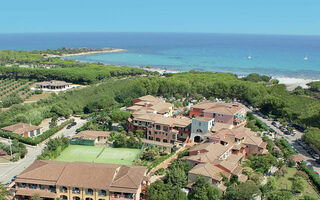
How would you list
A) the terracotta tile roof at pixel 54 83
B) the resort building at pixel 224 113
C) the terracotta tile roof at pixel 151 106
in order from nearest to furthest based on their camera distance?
the resort building at pixel 224 113 → the terracotta tile roof at pixel 151 106 → the terracotta tile roof at pixel 54 83

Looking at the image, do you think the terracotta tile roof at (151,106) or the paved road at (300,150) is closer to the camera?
the paved road at (300,150)

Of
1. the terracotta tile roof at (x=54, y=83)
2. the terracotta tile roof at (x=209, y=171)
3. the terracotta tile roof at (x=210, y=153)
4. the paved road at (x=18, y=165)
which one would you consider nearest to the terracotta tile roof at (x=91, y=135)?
the paved road at (x=18, y=165)

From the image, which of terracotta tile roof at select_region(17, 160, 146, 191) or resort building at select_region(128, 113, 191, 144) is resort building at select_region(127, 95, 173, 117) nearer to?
resort building at select_region(128, 113, 191, 144)

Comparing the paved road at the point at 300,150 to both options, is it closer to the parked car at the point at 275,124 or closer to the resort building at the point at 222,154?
the parked car at the point at 275,124

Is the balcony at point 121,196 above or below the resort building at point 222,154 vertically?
Answer: below

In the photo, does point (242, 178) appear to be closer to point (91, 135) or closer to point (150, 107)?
point (91, 135)

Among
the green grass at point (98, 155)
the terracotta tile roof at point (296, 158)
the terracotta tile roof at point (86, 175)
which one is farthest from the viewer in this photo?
the green grass at point (98, 155)
